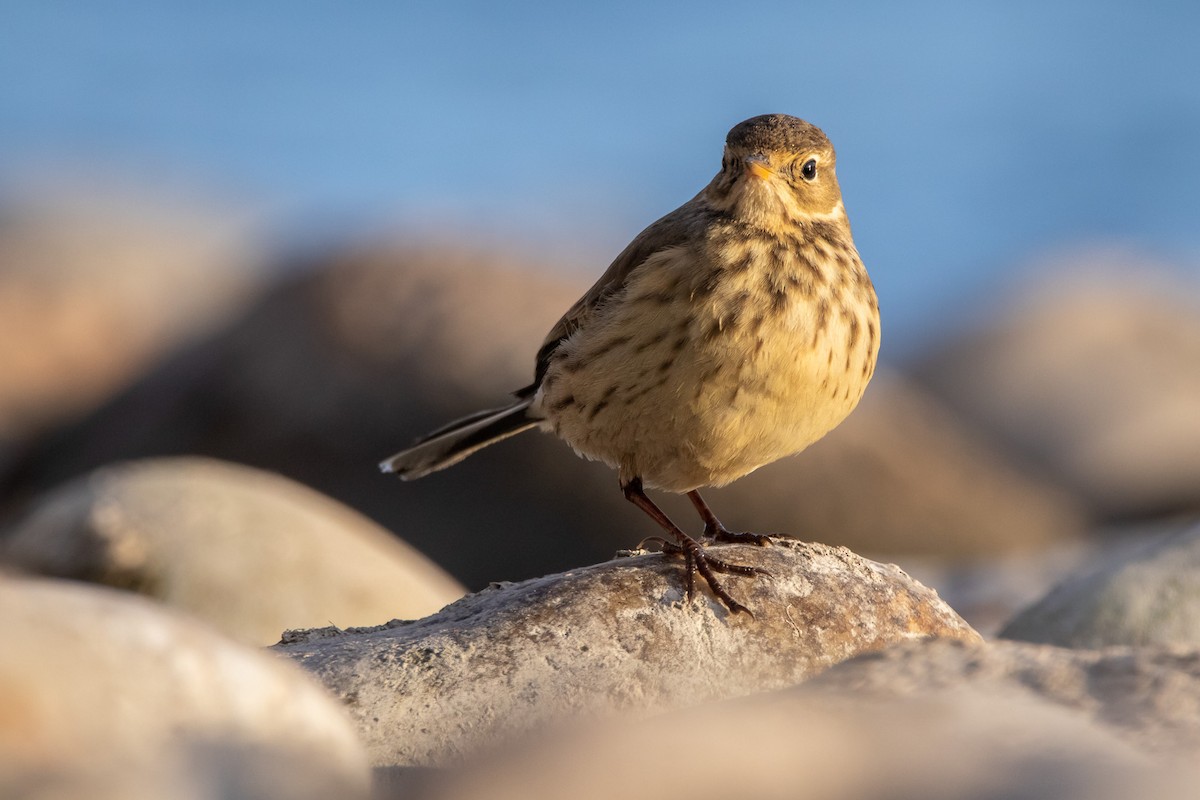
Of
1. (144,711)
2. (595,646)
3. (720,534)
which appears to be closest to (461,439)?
(720,534)

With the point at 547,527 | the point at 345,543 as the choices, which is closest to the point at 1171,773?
the point at 345,543

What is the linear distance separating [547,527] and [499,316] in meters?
1.76

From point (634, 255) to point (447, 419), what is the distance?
5.19 meters

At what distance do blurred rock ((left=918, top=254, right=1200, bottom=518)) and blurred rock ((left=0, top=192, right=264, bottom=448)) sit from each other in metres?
8.91

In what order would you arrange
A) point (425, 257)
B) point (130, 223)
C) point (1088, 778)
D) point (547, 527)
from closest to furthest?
point (1088, 778), point (547, 527), point (425, 257), point (130, 223)

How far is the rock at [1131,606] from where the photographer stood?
6539 millimetres

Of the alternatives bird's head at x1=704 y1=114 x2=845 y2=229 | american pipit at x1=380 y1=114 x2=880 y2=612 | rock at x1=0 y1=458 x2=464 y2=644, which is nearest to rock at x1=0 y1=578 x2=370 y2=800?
american pipit at x1=380 y1=114 x2=880 y2=612

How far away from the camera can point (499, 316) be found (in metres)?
12.0

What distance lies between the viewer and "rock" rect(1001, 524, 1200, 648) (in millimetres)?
6539

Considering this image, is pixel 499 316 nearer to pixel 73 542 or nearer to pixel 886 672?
pixel 73 542

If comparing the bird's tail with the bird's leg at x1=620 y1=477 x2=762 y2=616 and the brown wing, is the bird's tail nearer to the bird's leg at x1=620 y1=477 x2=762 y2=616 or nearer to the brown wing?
the brown wing

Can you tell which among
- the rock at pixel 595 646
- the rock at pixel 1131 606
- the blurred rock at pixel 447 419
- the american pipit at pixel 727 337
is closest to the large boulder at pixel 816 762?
the rock at pixel 595 646

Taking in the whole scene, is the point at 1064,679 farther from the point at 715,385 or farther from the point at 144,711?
the point at 144,711

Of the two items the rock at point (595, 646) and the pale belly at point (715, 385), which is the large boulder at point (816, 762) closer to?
the rock at point (595, 646)
